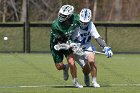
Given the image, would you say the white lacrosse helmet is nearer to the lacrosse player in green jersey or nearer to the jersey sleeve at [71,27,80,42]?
the lacrosse player in green jersey

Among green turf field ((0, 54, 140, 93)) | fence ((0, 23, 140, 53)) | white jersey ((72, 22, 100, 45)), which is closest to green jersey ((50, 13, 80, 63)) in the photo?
white jersey ((72, 22, 100, 45))

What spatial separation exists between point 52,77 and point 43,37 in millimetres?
15239

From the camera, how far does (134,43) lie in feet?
110

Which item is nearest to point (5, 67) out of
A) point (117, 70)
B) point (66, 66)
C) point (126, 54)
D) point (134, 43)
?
point (117, 70)

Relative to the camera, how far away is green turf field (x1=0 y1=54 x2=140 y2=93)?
14.4m

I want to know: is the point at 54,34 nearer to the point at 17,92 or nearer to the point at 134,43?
the point at 17,92

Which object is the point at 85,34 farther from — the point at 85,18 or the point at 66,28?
the point at 66,28

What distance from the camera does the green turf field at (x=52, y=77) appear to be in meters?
14.4

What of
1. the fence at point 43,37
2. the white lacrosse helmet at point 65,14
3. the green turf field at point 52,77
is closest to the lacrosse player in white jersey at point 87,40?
the white lacrosse helmet at point 65,14

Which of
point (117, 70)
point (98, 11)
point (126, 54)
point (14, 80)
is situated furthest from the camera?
point (98, 11)

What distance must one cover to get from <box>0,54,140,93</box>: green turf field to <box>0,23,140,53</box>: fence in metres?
5.20

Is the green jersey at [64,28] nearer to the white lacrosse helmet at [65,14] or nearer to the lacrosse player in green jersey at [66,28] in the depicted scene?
the lacrosse player in green jersey at [66,28]

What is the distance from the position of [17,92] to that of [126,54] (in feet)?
56.4

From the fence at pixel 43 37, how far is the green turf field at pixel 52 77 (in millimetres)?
5200
